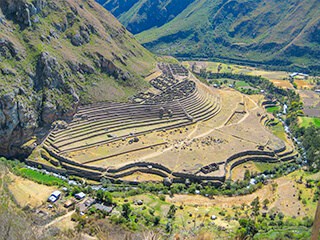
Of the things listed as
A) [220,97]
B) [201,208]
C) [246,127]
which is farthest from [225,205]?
[220,97]

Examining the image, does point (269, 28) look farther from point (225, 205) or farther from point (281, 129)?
point (225, 205)

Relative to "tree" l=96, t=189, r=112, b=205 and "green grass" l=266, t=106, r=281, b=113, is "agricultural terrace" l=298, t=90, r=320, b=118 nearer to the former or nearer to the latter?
"green grass" l=266, t=106, r=281, b=113

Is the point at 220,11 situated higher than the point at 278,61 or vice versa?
the point at 220,11

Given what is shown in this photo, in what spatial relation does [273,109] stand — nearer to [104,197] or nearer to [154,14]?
[104,197]

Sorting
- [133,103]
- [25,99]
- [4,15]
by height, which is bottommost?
[133,103]

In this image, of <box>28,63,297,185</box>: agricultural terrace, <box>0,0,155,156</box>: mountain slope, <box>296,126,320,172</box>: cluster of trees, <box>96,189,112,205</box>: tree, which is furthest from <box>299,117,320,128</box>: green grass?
<box>96,189,112,205</box>: tree

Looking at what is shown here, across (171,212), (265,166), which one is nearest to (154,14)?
(265,166)
